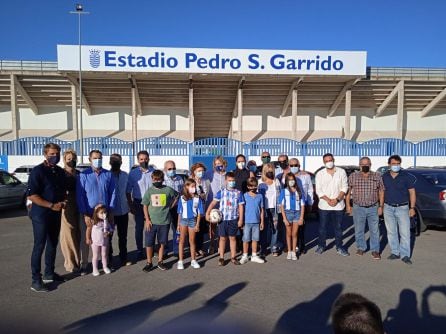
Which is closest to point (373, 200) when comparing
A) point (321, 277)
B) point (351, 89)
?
point (321, 277)

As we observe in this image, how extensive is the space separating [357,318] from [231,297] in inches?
115

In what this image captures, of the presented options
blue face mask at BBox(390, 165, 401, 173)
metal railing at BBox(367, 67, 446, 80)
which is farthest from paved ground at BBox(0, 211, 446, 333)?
metal railing at BBox(367, 67, 446, 80)

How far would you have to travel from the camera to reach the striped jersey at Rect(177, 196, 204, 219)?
5.39 metres

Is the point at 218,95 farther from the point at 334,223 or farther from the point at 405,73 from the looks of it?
the point at 334,223

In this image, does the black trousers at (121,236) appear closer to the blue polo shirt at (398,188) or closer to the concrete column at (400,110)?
the blue polo shirt at (398,188)

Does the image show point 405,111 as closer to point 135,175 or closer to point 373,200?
point 373,200

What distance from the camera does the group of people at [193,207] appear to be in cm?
459

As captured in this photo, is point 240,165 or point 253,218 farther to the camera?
point 240,165

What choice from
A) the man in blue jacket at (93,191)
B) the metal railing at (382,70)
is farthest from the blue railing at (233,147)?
the man in blue jacket at (93,191)

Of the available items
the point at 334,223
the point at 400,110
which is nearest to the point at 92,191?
the point at 334,223

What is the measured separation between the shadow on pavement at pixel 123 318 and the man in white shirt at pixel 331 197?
122 inches

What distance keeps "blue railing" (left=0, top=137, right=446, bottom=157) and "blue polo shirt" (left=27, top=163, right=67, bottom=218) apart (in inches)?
485

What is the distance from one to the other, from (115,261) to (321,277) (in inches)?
131

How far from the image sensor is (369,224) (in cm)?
595
